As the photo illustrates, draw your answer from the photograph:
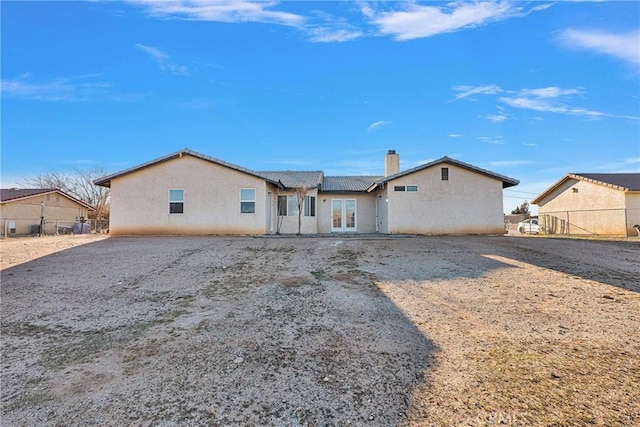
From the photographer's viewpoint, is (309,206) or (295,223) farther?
(309,206)

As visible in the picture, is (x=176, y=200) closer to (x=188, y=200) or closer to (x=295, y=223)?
(x=188, y=200)

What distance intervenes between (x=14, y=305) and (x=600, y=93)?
767 inches

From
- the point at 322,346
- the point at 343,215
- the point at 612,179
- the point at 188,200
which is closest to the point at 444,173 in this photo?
the point at 343,215

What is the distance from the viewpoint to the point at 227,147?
74.7ft

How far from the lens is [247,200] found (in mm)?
15344

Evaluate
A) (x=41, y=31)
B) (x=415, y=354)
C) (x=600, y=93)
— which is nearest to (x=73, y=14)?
(x=41, y=31)

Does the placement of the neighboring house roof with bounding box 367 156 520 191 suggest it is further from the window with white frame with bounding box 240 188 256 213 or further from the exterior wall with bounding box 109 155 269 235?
the exterior wall with bounding box 109 155 269 235

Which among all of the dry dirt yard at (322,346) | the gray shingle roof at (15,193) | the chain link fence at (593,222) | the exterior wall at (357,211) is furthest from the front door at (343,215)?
the gray shingle roof at (15,193)

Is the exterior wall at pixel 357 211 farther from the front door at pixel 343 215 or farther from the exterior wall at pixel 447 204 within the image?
the exterior wall at pixel 447 204

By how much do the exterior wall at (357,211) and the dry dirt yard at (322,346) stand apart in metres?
10.8

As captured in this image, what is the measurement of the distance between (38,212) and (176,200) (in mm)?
20183

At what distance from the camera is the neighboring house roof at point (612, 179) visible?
2062cm

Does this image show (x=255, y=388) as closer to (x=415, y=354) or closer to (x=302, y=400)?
(x=302, y=400)

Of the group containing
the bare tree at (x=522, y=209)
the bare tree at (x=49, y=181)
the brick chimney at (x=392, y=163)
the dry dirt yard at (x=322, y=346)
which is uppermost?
the bare tree at (x=49, y=181)
